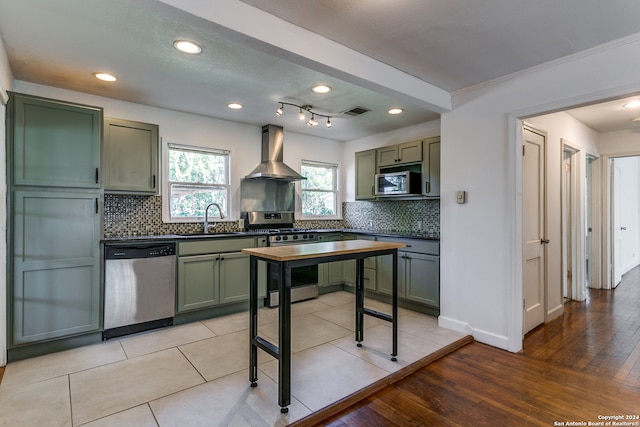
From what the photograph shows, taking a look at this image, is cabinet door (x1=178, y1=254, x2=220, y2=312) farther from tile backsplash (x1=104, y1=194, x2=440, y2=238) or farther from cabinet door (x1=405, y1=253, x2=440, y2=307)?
cabinet door (x1=405, y1=253, x2=440, y2=307)

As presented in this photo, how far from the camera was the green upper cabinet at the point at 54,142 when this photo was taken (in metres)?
2.63

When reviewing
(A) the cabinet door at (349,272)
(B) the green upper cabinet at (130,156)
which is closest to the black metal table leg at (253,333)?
(B) the green upper cabinet at (130,156)

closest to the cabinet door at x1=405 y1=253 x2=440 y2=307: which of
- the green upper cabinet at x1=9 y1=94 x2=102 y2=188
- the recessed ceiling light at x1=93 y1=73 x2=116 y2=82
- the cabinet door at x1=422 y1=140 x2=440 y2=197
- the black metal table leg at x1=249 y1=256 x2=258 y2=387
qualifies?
the cabinet door at x1=422 y1=140 x2=440 y2=197

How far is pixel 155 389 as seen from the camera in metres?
2.23

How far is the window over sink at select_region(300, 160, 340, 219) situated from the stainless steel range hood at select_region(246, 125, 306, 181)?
24.3 inches

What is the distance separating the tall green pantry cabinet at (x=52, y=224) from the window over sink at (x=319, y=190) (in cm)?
290

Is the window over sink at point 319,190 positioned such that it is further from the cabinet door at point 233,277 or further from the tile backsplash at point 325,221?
the cabinet door at point 233,277

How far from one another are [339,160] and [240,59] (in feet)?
10.5

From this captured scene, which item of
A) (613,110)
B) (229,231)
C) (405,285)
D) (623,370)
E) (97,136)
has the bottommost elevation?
(623,370)

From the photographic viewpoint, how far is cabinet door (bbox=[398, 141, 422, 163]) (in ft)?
13.6

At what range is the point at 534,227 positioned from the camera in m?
3.41

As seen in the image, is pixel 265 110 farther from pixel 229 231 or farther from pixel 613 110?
pixel 613 110

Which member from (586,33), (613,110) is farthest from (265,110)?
(613,110)

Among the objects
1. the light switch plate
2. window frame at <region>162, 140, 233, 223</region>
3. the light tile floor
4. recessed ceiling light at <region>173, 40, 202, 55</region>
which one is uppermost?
recessed ceiling light at <region>173, 40, 202, 55</region>
